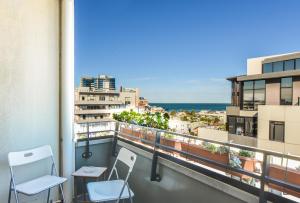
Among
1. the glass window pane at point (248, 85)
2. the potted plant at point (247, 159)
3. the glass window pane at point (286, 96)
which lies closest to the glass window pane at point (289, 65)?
the glass window pane at point (286, 96)

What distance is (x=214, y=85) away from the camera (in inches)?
888

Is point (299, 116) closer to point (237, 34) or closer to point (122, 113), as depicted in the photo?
point (122, 113)

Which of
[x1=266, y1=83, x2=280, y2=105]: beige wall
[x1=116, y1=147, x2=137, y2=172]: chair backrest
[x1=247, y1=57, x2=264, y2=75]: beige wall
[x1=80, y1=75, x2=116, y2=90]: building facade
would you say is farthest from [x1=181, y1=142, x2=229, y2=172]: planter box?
[x1=80, y1=75, x2=116, y2=90]: building facade

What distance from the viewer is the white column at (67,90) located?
8.54ft

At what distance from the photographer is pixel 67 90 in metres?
2.62

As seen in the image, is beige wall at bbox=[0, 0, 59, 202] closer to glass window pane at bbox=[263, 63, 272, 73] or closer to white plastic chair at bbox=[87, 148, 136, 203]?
white plastic chair at bbox=[87, 148, 136, 203]

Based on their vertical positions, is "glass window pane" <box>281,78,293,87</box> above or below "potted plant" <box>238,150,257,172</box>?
above

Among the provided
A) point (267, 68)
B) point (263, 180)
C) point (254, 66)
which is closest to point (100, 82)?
point (254, 66)

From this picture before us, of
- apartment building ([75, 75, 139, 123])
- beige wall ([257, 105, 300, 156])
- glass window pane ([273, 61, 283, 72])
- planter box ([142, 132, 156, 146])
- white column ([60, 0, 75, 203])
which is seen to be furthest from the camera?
apartment building ([75, 75, 139, 123])

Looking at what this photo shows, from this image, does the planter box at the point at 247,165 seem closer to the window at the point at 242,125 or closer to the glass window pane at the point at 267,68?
the window at the point at 242,125

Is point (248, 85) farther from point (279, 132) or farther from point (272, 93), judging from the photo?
point (279, 132)

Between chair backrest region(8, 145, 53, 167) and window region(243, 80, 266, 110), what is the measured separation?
31.0 ft

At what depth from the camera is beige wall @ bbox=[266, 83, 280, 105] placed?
366 inches

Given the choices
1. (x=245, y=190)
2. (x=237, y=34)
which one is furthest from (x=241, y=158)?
(x=237, y=34)
